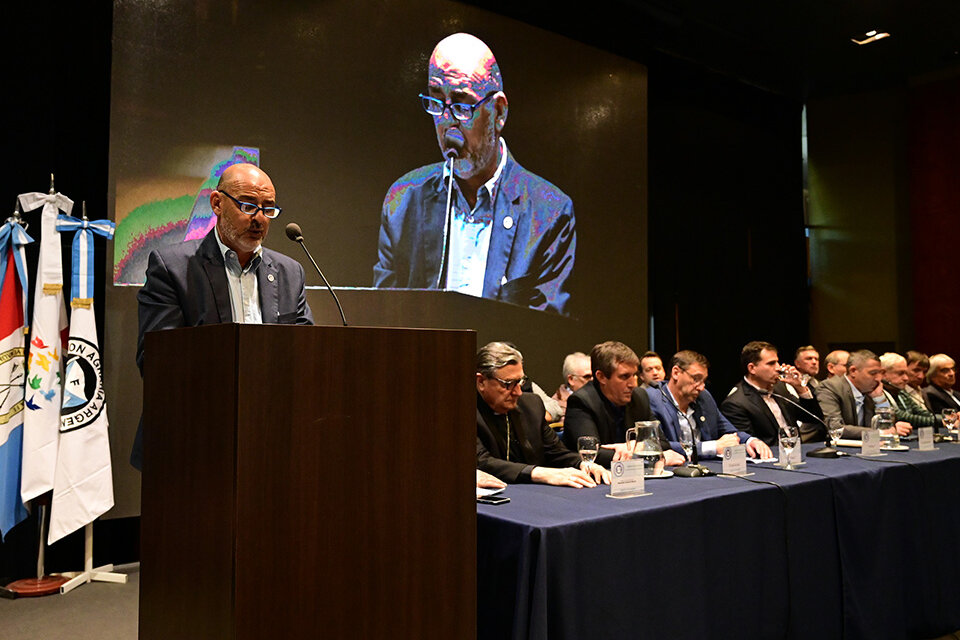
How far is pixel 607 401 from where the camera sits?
3189mm

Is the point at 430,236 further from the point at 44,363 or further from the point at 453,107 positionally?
the point at 44,363

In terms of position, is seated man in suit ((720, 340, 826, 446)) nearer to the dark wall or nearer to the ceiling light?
the dark wall

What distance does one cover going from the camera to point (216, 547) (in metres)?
1.35

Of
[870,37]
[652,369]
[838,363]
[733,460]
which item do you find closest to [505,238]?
[652,369]

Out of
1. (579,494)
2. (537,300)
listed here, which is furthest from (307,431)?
(537,300)

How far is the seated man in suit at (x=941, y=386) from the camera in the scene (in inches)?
216

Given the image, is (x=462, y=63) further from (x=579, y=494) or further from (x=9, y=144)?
(x=579, y=494)

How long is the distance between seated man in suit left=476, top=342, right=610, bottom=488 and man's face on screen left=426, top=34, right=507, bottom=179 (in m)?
2.73

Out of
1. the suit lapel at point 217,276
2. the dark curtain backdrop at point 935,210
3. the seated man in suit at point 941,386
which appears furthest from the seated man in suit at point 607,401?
the dark curtain backdrop at point 935,210

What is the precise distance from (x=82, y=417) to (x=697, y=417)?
2.94m

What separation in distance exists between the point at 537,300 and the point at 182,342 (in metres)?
4.18

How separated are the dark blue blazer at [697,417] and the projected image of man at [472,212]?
1730 millimetres

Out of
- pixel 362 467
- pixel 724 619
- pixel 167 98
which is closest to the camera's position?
pixel 362 467

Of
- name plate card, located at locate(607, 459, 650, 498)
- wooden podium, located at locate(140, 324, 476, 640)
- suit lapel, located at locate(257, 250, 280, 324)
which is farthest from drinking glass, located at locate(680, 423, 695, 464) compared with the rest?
suit lapel, located at locate(257, 250, 280, 324)
